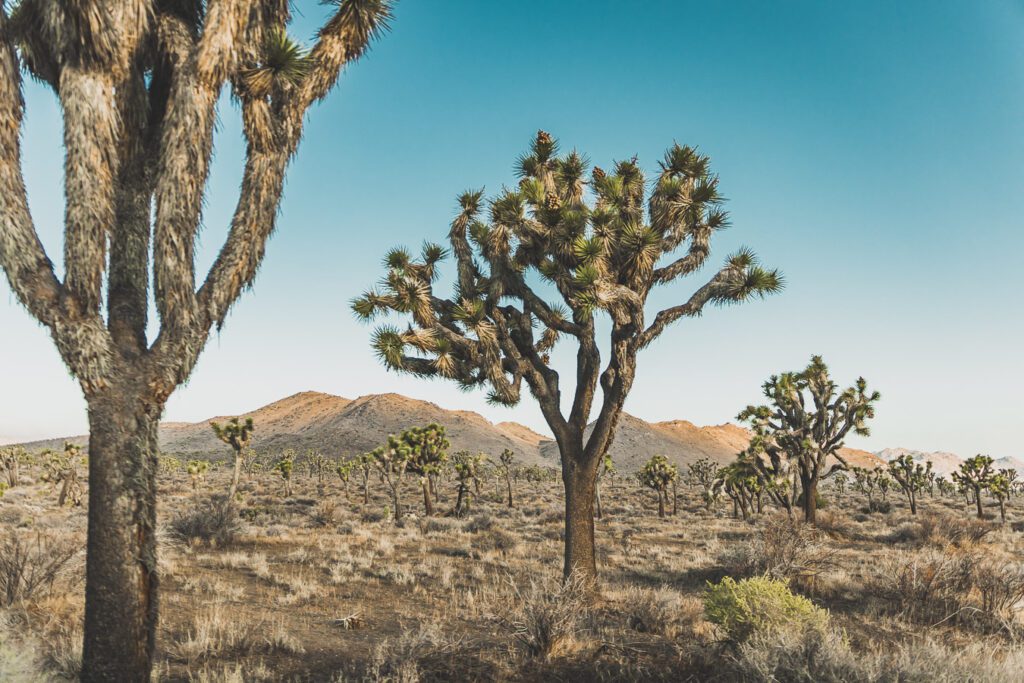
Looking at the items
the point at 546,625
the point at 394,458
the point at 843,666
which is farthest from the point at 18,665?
the point at 394,458

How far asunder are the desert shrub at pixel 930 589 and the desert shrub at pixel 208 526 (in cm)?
1666

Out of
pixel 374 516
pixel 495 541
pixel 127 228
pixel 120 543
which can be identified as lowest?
pixel 374 516

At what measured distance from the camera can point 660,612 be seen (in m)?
8.85

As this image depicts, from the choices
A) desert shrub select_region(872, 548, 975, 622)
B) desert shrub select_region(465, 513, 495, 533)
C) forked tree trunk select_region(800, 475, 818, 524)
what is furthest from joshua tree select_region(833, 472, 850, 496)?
desert shrub select_region(872, 548, 975, 622)

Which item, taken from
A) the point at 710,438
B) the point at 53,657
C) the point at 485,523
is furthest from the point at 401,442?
the point at 710,438

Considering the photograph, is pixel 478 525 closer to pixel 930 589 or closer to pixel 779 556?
pixel 779 556

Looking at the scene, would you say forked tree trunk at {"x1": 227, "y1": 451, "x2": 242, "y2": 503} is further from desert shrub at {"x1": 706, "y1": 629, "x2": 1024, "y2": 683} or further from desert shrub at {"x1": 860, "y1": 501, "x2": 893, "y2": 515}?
desert shrub at {"x1": 860, "y1": 501, "x2": 893, "y2": 515}

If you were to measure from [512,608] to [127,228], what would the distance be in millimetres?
7357

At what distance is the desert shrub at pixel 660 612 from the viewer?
27.6 ft

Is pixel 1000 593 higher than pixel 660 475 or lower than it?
higher

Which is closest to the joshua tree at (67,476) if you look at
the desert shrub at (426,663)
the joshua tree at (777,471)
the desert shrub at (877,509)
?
the desert shrub at (426,663)

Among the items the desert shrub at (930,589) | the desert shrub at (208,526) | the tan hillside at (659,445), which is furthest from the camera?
the tan hillside at (659,445)

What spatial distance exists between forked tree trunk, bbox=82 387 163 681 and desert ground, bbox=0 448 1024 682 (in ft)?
2.39

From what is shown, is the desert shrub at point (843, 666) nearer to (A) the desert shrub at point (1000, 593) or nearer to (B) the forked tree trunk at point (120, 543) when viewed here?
(A) the desert shrub at point (1000, 593)
